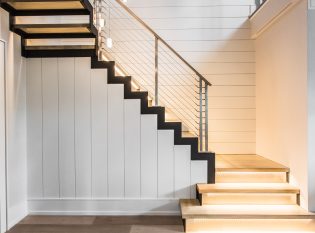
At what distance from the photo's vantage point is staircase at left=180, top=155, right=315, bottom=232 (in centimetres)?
462

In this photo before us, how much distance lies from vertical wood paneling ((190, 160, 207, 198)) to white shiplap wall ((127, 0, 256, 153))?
1784 mm

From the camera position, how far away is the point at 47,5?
4.73 metres

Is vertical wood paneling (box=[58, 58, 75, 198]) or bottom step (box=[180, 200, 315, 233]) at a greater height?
vertical wood paneling (box=[58, 58, 75, 198])

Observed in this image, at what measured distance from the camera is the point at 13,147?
16.8 feet

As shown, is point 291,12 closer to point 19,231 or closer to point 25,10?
point 25,10

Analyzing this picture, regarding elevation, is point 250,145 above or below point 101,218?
above

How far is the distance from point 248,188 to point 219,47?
301 cm

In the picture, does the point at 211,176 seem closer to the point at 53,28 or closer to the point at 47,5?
the point at 53,28

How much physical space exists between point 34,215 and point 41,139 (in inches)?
41.6

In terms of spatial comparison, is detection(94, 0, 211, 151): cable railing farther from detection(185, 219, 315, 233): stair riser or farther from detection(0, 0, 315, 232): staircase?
detection(185, 219, 315, 233): stair riser

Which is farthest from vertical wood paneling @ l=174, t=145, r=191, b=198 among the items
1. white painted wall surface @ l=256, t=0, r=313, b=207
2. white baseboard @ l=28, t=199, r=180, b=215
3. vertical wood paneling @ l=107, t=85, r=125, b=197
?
white painted wall surface @ l=256, t=0, r=313, b=207

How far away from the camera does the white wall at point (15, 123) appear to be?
496cm

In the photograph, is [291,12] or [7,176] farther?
[291,12]

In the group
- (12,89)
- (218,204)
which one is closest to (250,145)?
(218,204)
